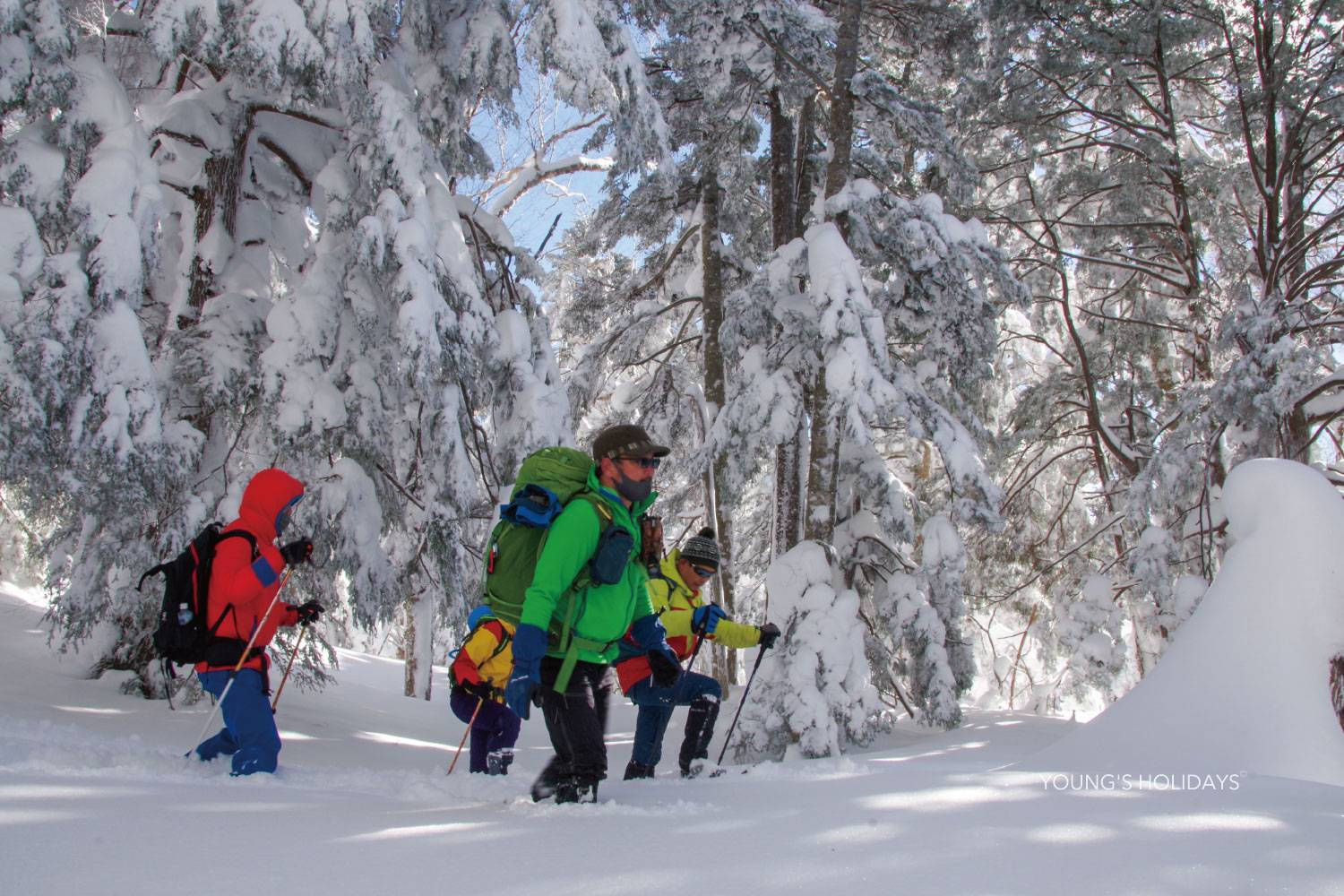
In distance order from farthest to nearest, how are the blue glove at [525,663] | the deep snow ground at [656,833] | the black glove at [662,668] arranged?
1. the black glove at [662,668]
2. the blue glove at [525,663]
3. the deep snow ground at [656,833]

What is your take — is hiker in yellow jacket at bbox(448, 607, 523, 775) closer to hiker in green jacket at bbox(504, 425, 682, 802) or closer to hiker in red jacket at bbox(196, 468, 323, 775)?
hiker in green jacket at bbox(504, 425, 682, 802)

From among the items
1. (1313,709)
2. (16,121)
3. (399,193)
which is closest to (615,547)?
(1313,709)

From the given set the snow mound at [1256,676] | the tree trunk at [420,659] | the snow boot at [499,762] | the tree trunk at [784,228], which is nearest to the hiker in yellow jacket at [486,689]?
the snow boot at [499,762]

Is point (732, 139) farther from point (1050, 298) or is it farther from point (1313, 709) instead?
point (1313, 709)

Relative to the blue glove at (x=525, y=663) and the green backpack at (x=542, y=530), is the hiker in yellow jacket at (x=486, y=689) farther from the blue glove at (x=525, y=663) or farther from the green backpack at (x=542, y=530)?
the blue glove at (x=525, y=663)

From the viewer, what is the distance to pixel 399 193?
6102 mm

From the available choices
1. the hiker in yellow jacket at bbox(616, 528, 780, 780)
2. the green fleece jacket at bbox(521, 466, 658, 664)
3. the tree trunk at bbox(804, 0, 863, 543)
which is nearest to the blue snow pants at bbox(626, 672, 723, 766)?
the hiker in yellow jacket at bbox(616, 528, 780, 780)

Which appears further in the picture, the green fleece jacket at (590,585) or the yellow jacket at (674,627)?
the yellow jacket at (674,627)

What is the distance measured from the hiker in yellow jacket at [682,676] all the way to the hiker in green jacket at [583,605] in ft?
4.09

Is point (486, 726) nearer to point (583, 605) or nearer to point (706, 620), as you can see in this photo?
point (706, 620)

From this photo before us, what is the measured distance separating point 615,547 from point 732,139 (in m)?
7.82

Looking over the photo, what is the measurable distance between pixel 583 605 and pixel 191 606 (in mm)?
2049

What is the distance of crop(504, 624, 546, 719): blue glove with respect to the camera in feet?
10.5

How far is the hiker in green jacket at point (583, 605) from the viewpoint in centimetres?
328
